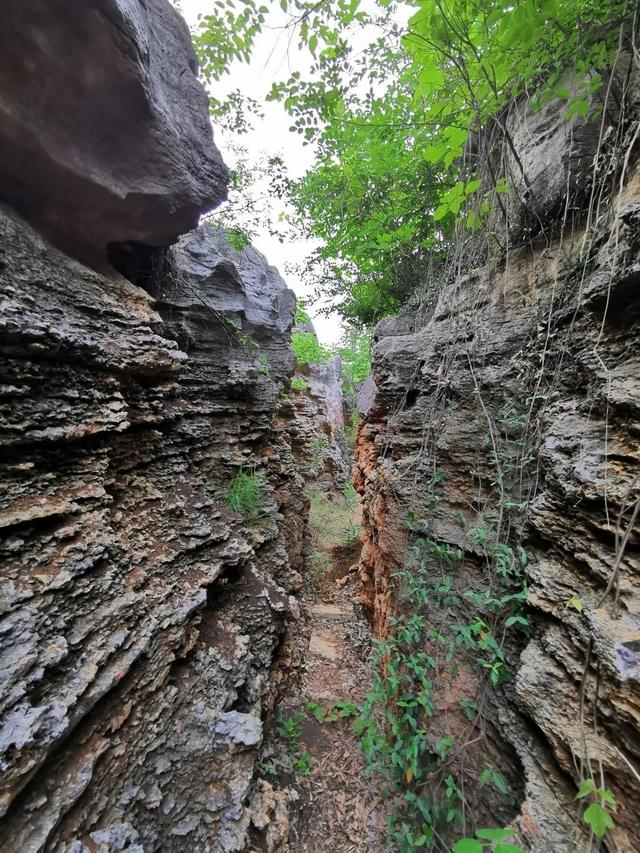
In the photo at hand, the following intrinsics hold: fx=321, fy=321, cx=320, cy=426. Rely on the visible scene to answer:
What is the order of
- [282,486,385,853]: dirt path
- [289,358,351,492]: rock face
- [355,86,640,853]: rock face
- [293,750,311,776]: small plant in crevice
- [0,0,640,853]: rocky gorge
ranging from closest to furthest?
1. [355,86,640,853]: rock face
2. [0,0,640,853]: rocky gorge
3. [282,486,385,853]: dirt path
4. [293,750,311,776]: small plant in crevice
5. [289,358,351,492]: rock face

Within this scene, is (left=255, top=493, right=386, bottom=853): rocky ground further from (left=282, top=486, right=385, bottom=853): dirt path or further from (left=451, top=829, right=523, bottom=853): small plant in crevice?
(left=451, top=829, right=523, bottom=853): small plant in crevice

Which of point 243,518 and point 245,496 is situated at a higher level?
point 245,496

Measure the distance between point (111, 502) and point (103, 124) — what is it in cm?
299

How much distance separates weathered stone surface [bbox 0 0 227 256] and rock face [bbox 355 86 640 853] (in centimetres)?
292

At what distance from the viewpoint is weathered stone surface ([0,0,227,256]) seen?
2.03 m

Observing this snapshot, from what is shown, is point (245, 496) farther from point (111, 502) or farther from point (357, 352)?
point (357, 352)

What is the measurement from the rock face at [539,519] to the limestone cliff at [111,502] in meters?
1.64

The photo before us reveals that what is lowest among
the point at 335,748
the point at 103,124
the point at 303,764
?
the point at 335,748

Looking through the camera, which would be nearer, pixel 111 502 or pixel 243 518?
pixel 111 502

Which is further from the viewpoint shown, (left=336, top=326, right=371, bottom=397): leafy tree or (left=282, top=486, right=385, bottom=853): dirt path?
(left=336, top=326, right=371, bottom=397): leafy tree

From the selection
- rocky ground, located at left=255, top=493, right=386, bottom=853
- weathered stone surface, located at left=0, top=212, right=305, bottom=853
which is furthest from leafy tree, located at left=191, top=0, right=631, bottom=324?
rocky ground, located at left=255, top=493, right=386, bottom=853

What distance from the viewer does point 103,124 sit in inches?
99.8

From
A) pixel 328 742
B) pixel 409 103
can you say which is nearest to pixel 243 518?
pixel 328 742

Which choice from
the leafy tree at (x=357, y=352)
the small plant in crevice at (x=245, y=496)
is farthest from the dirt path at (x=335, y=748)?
the leafy tree at (x=357, y=352)
